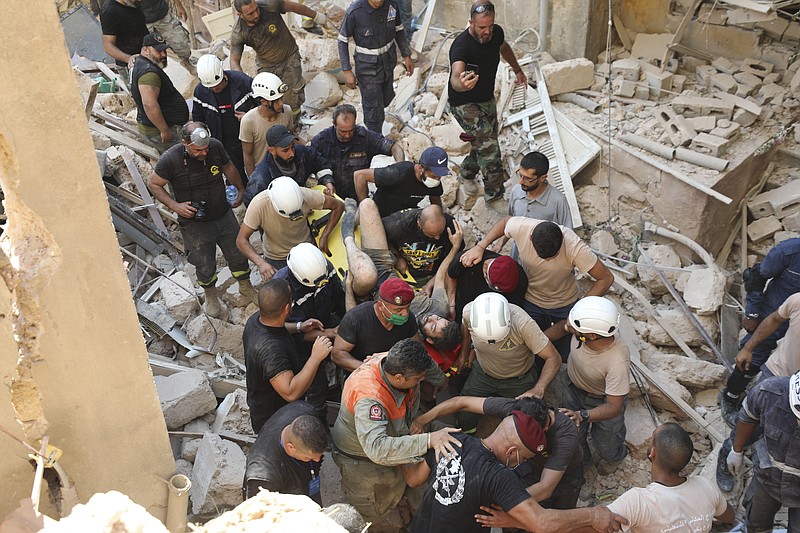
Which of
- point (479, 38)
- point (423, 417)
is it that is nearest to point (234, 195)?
point (479, 38)

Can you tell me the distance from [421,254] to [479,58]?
227 cm

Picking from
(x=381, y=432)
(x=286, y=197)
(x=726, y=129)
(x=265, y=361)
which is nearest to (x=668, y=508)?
(x=381, y=432)

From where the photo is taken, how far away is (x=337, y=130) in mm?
6484

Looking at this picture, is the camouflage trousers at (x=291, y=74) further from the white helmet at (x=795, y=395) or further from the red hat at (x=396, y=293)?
the white helmet at (x=795, y=395)

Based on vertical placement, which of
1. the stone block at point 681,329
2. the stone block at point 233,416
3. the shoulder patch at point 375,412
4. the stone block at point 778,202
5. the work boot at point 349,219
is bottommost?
the stone block at point 681,329

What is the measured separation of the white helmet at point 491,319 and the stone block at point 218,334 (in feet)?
8.96

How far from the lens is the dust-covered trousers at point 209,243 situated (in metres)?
6.29

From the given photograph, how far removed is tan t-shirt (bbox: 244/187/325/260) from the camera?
18.7ft

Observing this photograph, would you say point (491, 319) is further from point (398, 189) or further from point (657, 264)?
point (657, 264)

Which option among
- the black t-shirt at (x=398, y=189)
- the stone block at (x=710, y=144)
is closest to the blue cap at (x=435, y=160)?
the black t-shirt at (x=398, y=189)

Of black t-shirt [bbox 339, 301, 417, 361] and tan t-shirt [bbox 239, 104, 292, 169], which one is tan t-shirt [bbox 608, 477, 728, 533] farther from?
tan t-shirt [bbox 239, 104, 292, 169]

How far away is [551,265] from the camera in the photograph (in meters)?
5.43

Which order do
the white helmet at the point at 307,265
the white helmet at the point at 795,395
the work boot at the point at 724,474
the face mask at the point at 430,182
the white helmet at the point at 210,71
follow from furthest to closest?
the white helmet at the point at 210,71
the face mask at the point at 430,182
the work boot at the point at 724,474
the white helmet at the point at 307,265
the white helmet at the point at 795,395

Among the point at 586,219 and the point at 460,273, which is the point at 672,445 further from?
the point at 586,219
